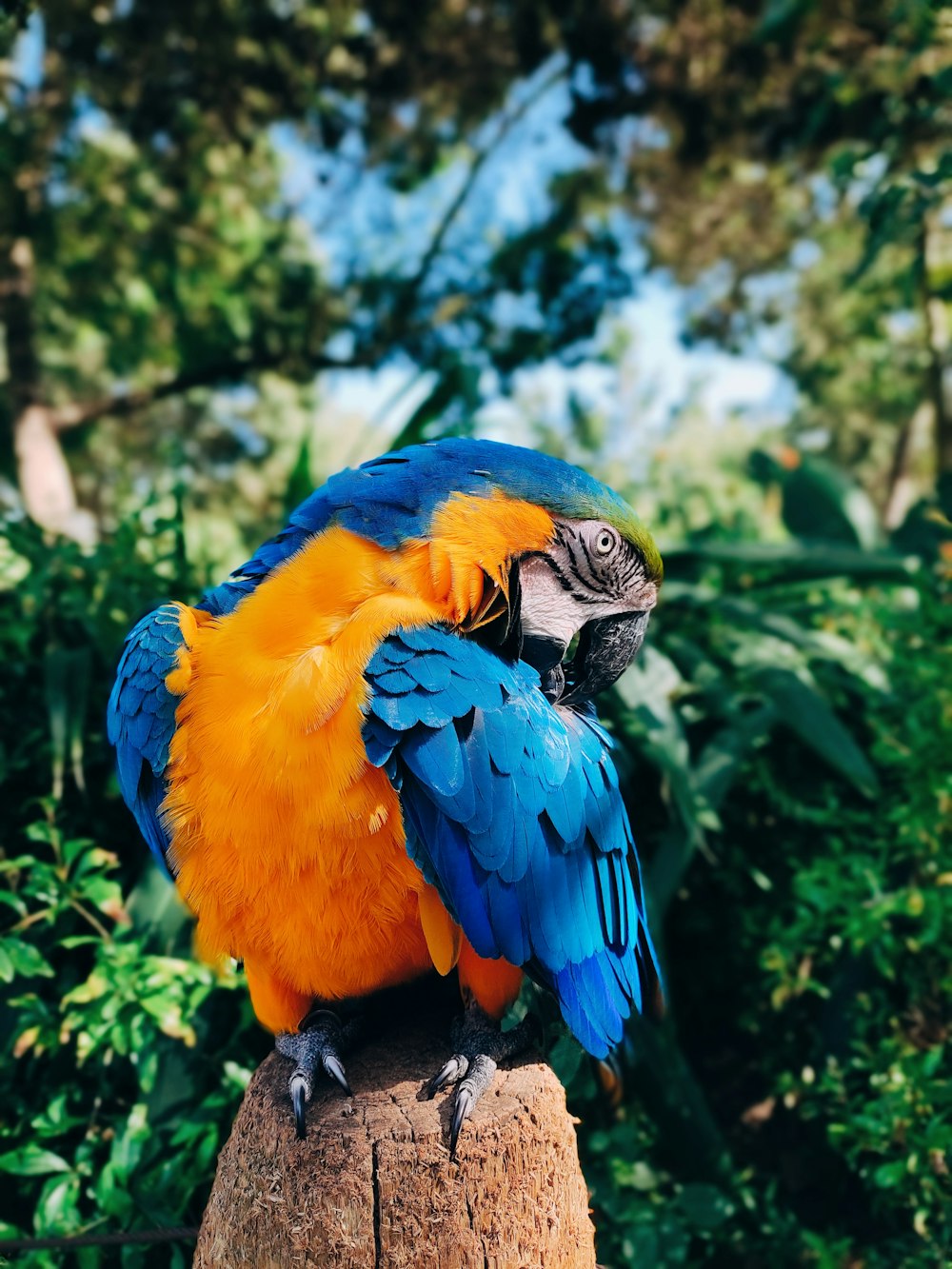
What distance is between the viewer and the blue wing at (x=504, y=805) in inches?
50.1

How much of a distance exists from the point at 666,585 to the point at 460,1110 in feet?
6.81

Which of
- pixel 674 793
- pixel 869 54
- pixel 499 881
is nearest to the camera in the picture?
pixel 499 881

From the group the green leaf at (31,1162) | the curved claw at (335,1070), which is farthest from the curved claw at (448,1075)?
the green leaf at (31,1162)

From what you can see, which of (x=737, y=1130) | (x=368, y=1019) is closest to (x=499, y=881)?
(x=368, y=1019)

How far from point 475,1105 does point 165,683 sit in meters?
0.74

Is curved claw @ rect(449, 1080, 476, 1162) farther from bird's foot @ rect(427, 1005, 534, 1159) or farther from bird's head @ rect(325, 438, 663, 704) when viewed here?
bird's head @ rect(325, 438, 663, 704)

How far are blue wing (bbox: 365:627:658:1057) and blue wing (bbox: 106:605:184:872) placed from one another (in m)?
0.37

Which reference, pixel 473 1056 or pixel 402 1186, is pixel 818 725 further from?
pixel 402 1186

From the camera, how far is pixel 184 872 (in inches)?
58.3

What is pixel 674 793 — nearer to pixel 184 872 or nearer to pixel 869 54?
pixel 184 872

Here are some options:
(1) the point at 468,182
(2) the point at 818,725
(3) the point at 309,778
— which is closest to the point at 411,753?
(3) the point at 309,778

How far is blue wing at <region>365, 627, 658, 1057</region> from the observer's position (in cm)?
127

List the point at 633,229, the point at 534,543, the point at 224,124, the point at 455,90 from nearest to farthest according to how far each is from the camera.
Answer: the point at 534,543
the point at 224,124
the point at 455,90
the point at 633,229

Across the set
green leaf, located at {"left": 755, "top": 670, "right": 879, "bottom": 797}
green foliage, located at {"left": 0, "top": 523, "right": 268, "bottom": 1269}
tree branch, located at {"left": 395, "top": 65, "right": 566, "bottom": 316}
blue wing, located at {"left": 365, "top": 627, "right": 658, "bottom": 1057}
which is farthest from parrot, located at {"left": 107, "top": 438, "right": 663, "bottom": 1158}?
tree branch, located at {"left": 395, "top": 65, "right": 566, "bottom": 316}
